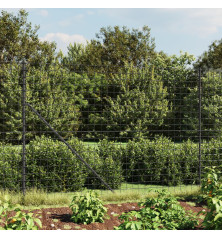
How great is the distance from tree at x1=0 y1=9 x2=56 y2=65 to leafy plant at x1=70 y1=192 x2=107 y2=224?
53.4ft

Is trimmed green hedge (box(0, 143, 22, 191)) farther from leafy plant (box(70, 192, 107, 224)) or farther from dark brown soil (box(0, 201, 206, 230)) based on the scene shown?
leafy plant (box(70, 192, 107, 224))

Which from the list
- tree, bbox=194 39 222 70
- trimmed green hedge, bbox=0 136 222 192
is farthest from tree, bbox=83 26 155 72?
trimmed green hedge, bbox=0 136 222 192

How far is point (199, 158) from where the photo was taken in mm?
6773

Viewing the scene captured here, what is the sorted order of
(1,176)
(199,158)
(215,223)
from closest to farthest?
(215,223)
(1,176)
(199,158)

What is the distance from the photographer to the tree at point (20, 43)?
19469mm

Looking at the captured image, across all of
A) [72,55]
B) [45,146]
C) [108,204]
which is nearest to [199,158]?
[108,204]

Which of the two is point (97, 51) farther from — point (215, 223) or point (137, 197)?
point (215, 223)

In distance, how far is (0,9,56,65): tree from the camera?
19469mm

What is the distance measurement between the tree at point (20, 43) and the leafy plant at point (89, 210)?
1627 centimetres

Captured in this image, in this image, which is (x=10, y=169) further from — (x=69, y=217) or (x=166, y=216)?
(x=166, y=216)

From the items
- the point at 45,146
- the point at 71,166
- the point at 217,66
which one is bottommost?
the point at 71,166

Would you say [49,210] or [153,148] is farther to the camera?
[153,148]

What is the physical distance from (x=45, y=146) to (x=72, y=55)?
35.5m

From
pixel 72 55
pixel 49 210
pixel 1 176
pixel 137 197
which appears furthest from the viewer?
pixel 72 55
